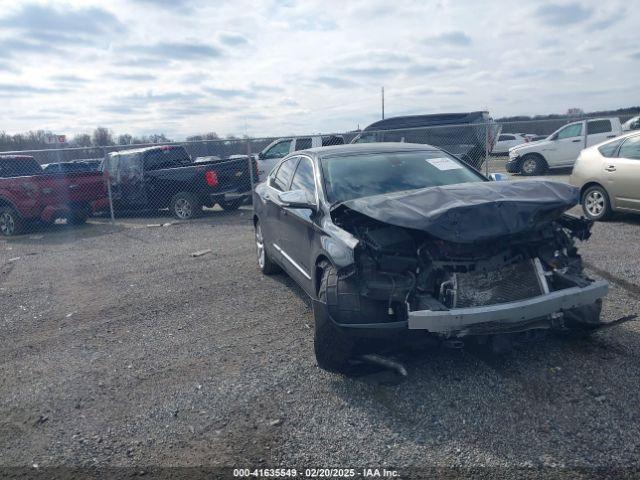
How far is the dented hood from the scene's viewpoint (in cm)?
366

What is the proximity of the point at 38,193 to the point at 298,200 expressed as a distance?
31.5 feet

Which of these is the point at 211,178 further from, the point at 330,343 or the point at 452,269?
the point at 452,269

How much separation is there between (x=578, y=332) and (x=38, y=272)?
7.93 metres

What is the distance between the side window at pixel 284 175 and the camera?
628 cm

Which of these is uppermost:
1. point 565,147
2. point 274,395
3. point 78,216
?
point 565,147

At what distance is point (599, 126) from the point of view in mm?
17984

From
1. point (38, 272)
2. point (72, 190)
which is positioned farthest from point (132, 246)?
point (72, 190)

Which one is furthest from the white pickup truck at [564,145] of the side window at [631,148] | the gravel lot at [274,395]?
the gravel lot at [274,395]

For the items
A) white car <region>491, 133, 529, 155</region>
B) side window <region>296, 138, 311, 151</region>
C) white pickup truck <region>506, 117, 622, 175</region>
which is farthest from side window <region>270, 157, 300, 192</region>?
white car <region>491, 133, 529, 155</region>

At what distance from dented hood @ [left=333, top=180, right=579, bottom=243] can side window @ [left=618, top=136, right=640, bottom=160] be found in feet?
18.1

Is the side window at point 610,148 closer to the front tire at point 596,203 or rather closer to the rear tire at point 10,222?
the front tire at point 596,203

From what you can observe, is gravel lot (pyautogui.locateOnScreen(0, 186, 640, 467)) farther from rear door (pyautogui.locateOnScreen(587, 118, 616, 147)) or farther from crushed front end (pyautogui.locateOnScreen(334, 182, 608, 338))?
rear door (pyautogui.locateOnScreen(587, 118, 616, 147))

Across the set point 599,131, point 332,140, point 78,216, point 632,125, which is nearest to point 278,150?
point 332,140

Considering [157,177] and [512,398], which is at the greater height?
[157,177]
